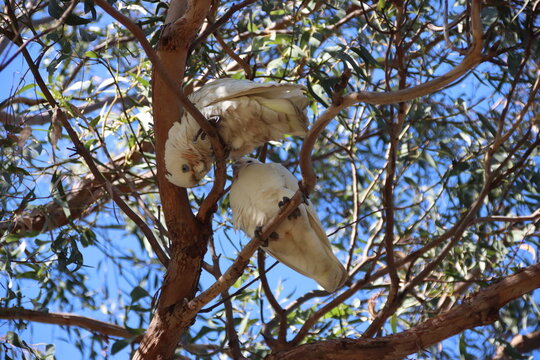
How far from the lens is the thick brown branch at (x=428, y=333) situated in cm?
184

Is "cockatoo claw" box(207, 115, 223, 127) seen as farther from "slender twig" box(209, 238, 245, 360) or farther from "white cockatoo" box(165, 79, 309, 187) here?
"slender twig" box(209, 238, 245, 360)

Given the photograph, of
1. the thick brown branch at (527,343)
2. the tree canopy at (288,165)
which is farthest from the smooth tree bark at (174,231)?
the thick brown branch at (527,343)

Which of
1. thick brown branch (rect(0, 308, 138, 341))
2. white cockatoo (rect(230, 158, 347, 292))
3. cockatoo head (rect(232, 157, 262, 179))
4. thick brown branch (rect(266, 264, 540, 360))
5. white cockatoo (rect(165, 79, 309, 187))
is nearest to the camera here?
thick brown branch (rect(266, 264, 540, 360))

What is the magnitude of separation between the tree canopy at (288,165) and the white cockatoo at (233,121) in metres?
0.07

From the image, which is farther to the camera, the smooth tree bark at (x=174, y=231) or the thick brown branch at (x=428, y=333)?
the smooth tree bark at (x=174, y=231)

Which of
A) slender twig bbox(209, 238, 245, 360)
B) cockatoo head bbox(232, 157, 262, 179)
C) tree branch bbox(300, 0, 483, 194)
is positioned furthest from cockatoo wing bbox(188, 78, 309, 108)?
slender twig bbox(209, 238, 245, 360)

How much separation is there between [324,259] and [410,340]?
0.39m

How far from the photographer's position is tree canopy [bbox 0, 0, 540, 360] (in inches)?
73.4

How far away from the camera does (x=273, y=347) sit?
2.27m

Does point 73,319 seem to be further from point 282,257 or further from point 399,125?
point 399,125

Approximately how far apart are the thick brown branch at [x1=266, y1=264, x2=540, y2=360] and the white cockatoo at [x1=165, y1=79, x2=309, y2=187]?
605 mm

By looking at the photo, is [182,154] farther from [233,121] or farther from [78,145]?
[78,145]

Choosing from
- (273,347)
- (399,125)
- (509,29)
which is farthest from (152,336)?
(509,29)

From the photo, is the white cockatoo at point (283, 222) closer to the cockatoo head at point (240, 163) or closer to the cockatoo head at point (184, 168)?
the cockatoo head at point (240, 163)
